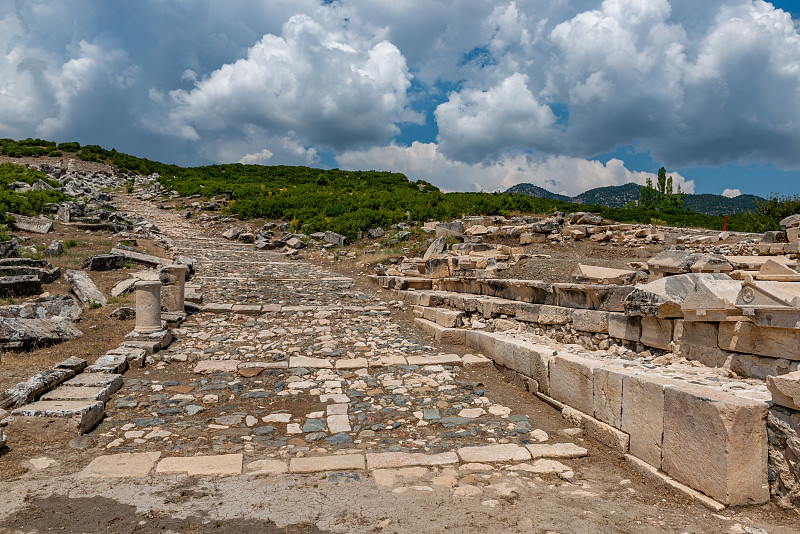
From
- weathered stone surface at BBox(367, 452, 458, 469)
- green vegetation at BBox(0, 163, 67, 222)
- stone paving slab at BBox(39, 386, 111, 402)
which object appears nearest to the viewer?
weathered stone surface at BBox(367, 452, 458, 469)

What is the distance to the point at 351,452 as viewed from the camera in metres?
4.38

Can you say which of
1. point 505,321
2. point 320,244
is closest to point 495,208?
point 320,244

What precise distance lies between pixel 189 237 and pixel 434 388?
1918 cm

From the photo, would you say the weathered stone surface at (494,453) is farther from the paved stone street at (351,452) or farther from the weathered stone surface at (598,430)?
the weathered stone surface at (598,430)

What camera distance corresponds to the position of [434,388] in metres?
6.16

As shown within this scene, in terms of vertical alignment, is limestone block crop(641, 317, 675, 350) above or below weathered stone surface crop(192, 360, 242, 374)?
above

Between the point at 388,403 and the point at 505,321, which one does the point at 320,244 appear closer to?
the point at 505,321

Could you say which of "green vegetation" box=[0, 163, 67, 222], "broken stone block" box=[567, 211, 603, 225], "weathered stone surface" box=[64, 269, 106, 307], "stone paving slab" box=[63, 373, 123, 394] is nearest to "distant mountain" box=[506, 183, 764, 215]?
"broken stone block" box=[567, 211, 603, 225]

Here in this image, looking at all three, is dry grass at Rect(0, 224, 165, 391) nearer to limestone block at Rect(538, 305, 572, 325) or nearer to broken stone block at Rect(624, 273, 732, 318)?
limestone block at Rect(538, 305, 572, 325)

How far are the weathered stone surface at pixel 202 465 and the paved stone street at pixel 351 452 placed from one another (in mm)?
17

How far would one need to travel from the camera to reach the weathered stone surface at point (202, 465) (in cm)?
390

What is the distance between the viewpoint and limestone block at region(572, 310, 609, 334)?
6.17m

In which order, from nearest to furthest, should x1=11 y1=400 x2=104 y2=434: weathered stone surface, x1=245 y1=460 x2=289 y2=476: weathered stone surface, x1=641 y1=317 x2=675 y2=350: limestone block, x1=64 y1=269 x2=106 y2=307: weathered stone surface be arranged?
x1=245 y1=460 x2=289 y2=476: weathered stone surface < x1=11 y1=400 x2=104 y2=434: weathered stone surface < x1=641 y1=317 x2=675 y2=350: limestone block < x1=64 y1=269 x2=106 y2=307: weathered stone surface

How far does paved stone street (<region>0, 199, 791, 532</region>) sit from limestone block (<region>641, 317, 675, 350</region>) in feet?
4.74
